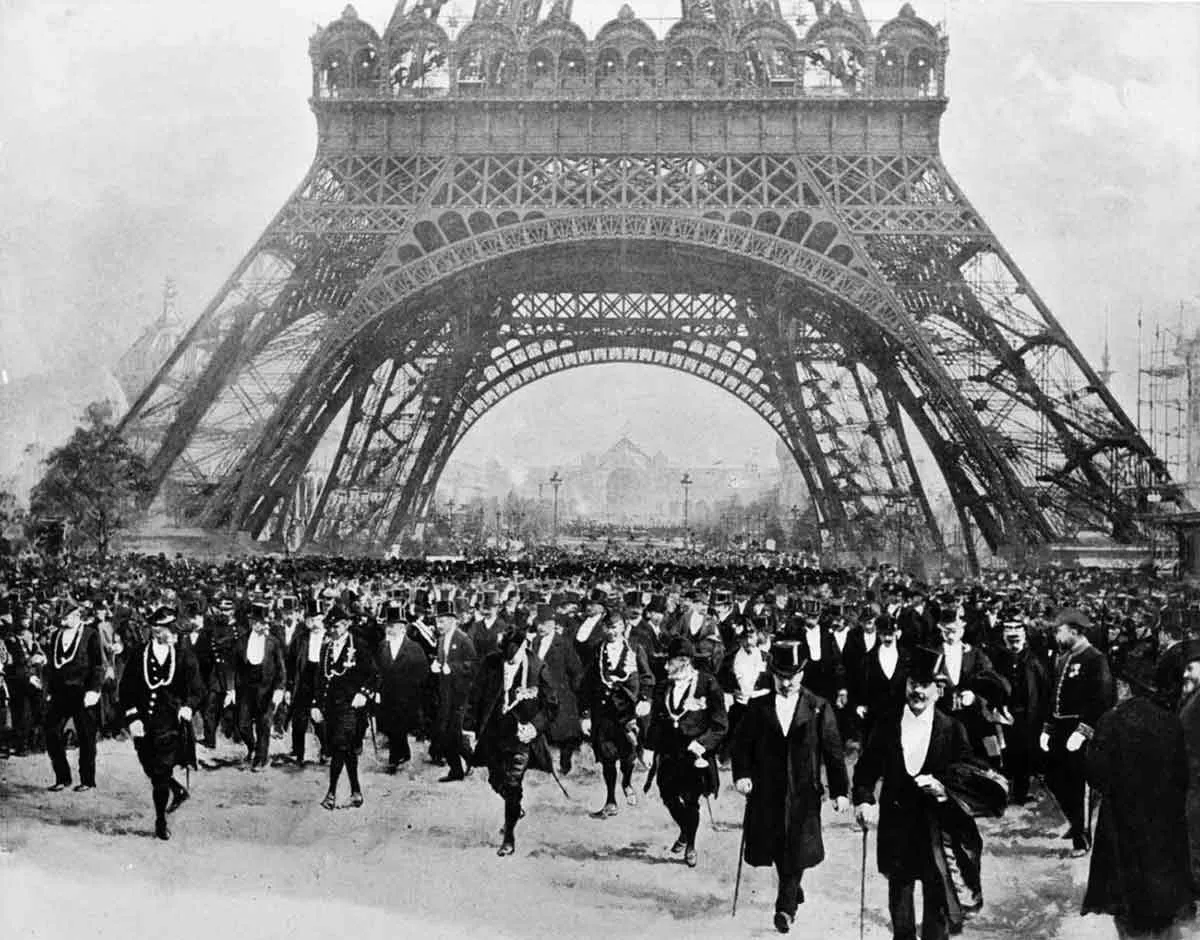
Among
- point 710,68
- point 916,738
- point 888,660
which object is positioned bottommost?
point 916,738

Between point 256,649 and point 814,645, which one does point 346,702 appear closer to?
point 256,649

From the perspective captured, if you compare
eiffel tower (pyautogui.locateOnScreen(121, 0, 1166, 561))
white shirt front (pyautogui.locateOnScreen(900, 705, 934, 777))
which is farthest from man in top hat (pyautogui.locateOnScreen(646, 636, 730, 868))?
eiffel tower (pyautogui.locateOnScreen(121, 0, 1166, 561))

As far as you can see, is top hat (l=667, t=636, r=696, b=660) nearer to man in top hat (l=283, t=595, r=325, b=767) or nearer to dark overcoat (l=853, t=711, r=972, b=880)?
dark overcoat (l=853, t=711, r=972, b=880)

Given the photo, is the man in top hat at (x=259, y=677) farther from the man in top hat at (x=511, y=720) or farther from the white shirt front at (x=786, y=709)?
the white shirt front at (x=786, y=709)

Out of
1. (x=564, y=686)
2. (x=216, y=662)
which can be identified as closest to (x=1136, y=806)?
(x=564, y=686)

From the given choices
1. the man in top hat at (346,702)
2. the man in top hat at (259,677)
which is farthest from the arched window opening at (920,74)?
the man in top hat at (346,702)

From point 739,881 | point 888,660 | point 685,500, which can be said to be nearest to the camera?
point 739,881

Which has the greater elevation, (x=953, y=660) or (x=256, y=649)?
(x=953, y=660)

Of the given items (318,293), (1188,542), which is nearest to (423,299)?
(318,293)
